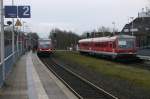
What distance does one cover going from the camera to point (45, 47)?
7062 cm

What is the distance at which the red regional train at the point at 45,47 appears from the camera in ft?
230

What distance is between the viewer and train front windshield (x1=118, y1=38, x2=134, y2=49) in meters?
48.4

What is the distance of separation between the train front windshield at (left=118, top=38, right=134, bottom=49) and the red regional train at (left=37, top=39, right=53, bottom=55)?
22321mm

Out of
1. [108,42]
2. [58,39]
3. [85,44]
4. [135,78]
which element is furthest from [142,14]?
[135,78]

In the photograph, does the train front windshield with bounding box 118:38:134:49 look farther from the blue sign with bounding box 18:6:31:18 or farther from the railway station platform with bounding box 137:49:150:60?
the blue sign with bounding box 18:6:31:18

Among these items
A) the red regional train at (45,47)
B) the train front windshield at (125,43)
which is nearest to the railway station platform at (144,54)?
the train front windshield at (125,43)

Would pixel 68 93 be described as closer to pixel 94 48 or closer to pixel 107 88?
pixel 107 88

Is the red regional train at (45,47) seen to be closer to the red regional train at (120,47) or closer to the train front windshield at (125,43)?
the red regional train at (120,47)

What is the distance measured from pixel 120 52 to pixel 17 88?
26.0 m

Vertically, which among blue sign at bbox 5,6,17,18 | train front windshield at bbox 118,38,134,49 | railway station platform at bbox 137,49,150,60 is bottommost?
railway station platform at bbox 137,49,150,60

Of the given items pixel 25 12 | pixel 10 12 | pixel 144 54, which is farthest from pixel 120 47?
pixel 10 12

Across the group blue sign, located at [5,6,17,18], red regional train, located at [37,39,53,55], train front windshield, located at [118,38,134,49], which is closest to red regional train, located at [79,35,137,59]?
train front windshield, located at [118,38,134,49]

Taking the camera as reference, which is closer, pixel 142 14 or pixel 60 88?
pixel 60 88

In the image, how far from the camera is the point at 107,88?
23.3 m
